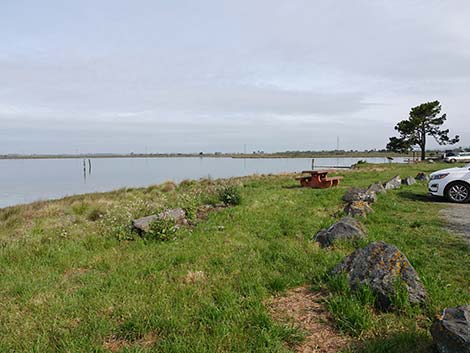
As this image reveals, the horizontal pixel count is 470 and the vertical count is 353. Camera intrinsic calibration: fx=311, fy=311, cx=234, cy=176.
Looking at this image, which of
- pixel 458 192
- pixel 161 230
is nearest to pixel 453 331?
pixel 161 230

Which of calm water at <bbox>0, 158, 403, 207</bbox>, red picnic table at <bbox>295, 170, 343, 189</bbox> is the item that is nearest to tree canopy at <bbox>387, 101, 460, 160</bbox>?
calm water at <bbox>0, 158, 403, 207</bbox>

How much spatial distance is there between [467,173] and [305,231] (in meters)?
6.76

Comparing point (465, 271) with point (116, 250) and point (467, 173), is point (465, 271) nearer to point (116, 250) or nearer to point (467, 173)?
point (116, 250)

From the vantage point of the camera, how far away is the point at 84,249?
5.62 meters

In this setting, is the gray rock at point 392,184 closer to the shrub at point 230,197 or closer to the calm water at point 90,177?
the shrub at point 230,197

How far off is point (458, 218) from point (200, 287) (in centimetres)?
684

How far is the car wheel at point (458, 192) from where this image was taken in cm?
968

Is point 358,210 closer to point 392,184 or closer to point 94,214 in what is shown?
point 392,184

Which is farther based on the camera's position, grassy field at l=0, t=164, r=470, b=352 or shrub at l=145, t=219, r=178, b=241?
shrub at l=145, t=219, r=178, b=241

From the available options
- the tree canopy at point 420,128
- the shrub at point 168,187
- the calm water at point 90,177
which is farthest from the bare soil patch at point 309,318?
the tree canopy at point 420,128

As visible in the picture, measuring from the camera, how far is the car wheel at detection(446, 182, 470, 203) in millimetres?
9680

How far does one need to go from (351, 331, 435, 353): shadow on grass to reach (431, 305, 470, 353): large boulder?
0.25 meters

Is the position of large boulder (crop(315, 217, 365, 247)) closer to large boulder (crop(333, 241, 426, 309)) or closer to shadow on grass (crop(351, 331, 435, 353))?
large boulder (crop(333, 241, 426, 309))

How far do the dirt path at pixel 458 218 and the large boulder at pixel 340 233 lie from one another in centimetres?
193
